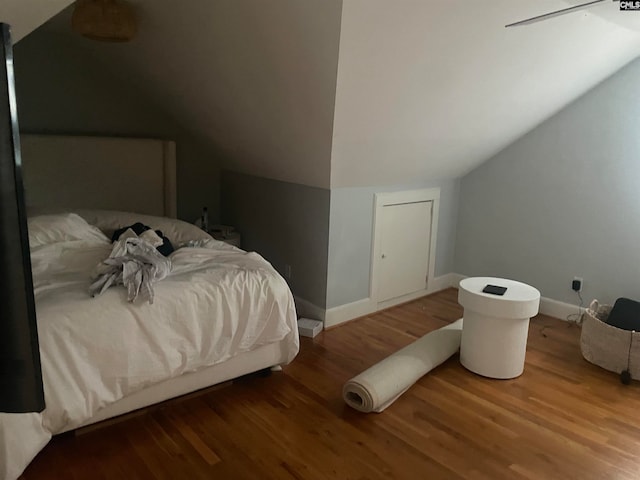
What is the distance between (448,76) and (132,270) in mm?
1958

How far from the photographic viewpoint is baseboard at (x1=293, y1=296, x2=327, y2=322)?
3.64 meters

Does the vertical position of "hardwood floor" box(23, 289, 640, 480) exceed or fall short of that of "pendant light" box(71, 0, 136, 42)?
it falls short

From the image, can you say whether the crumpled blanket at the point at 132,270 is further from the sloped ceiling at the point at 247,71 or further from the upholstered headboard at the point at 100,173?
the upholstered headboard at the point at 100,173

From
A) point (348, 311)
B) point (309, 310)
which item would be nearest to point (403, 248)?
point (348, 311)

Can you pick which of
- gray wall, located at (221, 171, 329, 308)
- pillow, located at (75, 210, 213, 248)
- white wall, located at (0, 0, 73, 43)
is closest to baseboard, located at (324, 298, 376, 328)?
Answer: gray wall, located at (221, 171, 329, 308)

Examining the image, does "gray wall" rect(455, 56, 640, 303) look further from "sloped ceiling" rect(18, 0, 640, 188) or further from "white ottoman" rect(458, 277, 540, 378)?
"white ottoman" rect(458, 277, 540, 378)

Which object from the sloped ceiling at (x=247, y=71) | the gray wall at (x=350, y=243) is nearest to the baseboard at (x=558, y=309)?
the gray wall at (x=350, y=243)

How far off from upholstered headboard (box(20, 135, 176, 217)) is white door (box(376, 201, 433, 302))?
72.0 inches

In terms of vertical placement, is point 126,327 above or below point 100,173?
below

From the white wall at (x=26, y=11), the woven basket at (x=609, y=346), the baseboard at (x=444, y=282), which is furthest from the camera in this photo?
the baseboard at (x=444, y=282)

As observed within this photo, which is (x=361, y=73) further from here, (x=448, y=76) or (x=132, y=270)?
(x=132, y=270)

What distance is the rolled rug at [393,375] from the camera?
2.47 metres

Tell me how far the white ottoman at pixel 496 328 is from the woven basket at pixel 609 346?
0.52m

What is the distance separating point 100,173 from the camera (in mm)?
3844
